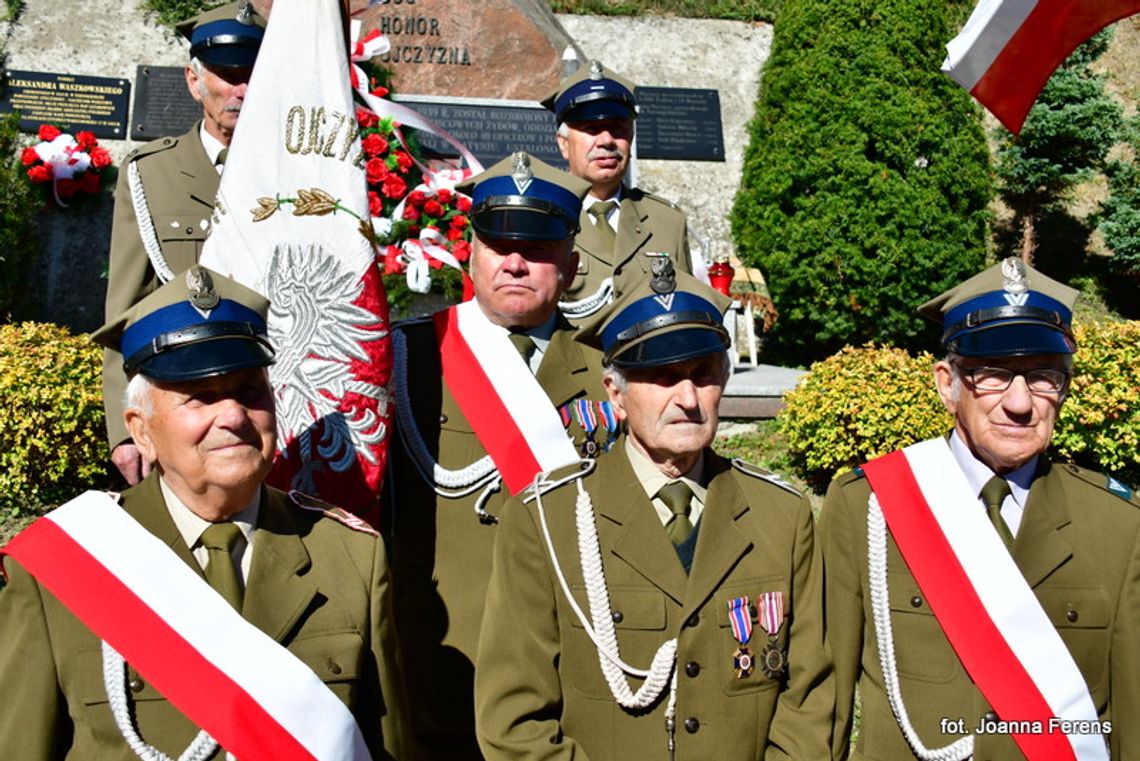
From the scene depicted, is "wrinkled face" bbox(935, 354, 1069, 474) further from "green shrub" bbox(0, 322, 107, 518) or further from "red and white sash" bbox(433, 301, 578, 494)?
"green shrub" bbox(0, 322, 107, 518)

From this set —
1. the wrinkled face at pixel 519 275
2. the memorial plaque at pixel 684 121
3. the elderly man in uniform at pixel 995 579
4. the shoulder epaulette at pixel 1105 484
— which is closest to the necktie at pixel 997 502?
the elderly man in uniform at pixel 995 579

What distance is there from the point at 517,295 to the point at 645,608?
105 centimetres

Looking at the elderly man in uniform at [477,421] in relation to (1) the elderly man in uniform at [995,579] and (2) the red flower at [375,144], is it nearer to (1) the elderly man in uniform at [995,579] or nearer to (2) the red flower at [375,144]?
(1) the elderly man in uniform at [995,579]

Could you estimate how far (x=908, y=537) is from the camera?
2.84 m

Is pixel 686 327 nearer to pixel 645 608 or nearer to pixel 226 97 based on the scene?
pixel 645 608

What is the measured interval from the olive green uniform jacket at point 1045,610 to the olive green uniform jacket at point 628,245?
6.63 feet

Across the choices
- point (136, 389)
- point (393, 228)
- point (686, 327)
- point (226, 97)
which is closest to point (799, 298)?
point (393, 228)

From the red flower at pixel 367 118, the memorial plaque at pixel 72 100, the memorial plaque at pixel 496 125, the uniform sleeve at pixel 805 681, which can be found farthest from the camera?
the memorial plaque at pixel 72 100

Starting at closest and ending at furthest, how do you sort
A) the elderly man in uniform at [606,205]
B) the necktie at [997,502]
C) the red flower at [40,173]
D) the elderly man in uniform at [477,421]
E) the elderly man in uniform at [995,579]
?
the elderly man in uniform at [995,579], the necktie at [997,502], the elderly man in uniform at [477,421], the elderly man in uniform at [606,205], the red flower at [40,173]

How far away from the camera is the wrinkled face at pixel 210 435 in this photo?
90.7 inches

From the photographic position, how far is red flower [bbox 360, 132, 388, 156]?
7.00m

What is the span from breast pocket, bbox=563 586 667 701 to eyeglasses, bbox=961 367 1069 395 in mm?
893

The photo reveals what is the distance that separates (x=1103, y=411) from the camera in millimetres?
6863

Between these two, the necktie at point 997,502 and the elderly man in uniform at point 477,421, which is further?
the elderly man in uniform at point 477,421
